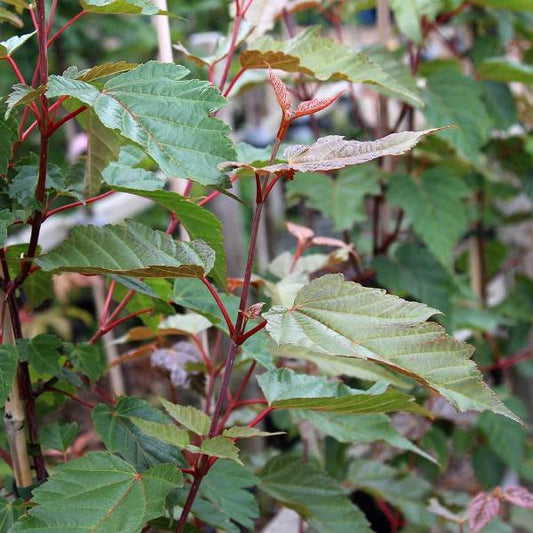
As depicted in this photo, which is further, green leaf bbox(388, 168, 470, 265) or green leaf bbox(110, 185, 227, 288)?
green leaf bbox(388, 168, 470, 265)

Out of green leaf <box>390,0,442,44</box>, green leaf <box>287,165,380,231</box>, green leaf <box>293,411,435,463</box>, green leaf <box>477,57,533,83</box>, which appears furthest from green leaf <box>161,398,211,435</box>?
green leaf <box>477,57,533,83</box>

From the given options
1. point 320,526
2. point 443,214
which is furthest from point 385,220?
point 320,526

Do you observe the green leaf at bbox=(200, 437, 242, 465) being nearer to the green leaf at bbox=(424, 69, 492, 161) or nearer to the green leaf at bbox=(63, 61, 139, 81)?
the green leaf at bbox=(63, 61, 139, 81)

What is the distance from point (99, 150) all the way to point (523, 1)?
110 cm

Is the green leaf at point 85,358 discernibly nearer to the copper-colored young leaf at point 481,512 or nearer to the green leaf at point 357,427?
the green leaf at point 357,427

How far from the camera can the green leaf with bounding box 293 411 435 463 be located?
0.97m

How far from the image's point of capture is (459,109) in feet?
5.30

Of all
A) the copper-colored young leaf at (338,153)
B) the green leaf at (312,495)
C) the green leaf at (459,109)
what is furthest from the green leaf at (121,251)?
the green leaf at (459,109)

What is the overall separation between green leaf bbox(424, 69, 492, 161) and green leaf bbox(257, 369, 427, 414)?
0.81 metres

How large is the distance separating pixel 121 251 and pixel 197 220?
0.28 ft

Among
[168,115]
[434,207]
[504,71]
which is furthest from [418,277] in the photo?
[168,115]

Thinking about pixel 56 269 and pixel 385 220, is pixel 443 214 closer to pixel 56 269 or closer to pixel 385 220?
pixel 385 220

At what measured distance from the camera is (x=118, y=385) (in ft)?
8.07

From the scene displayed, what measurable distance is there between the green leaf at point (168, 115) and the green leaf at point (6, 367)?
218 mm
